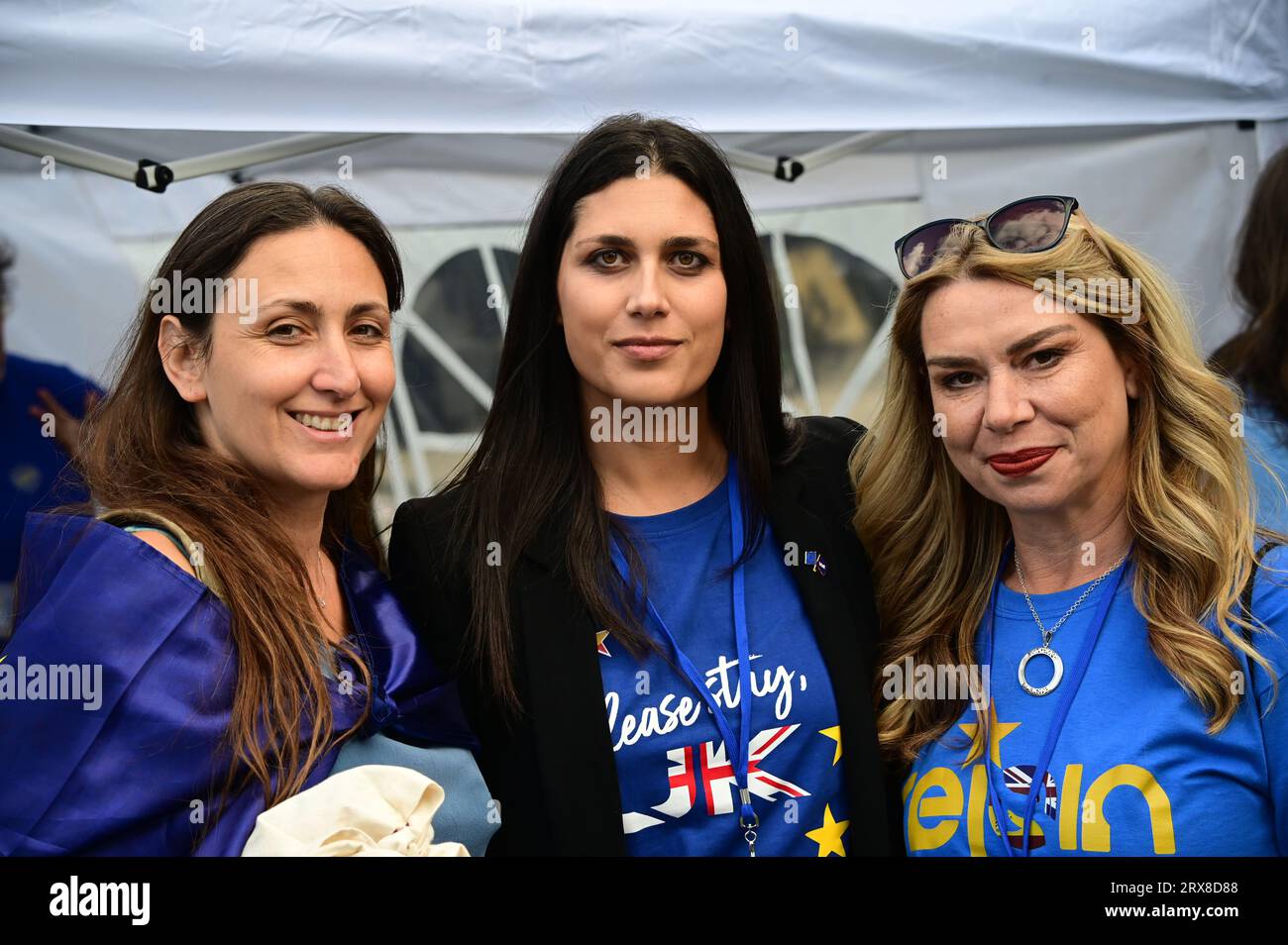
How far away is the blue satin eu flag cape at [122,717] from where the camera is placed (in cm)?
194

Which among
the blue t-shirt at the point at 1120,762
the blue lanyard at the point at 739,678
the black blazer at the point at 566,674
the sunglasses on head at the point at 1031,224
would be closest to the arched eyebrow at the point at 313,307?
the black blazer at the point at 566,674

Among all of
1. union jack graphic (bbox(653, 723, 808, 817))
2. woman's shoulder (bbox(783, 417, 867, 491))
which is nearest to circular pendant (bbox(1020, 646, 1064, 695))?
union jack graphic (bbox(653, 723, 808, 817))

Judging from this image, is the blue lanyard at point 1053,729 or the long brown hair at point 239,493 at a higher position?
the long brown hair at point 239,493

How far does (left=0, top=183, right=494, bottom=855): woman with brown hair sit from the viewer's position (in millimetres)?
1973

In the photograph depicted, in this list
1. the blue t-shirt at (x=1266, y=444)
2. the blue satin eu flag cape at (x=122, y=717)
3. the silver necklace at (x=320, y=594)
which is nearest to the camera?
the blue satin eu flag cape at (x=122, y=717)

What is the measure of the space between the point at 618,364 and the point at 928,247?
0.72m

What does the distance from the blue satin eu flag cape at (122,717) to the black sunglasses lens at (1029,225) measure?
5.44 ft

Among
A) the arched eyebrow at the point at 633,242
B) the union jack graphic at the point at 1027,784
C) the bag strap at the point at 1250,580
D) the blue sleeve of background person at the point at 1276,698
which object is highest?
the arched eyebrow at the point at 633,242

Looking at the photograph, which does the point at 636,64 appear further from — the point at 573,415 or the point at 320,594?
the point at 320,594

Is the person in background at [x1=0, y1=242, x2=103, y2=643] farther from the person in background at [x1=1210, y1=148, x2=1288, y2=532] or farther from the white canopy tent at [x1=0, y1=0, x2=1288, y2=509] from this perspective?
the person in background at [x1=1210, y1=148, x2=1288, y2=532]

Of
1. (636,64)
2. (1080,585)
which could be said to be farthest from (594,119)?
(1080,585)

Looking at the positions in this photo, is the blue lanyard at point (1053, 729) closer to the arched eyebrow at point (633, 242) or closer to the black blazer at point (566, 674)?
the black blazer at point (566, 674)

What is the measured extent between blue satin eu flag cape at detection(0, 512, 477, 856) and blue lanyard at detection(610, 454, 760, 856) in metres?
0.72
